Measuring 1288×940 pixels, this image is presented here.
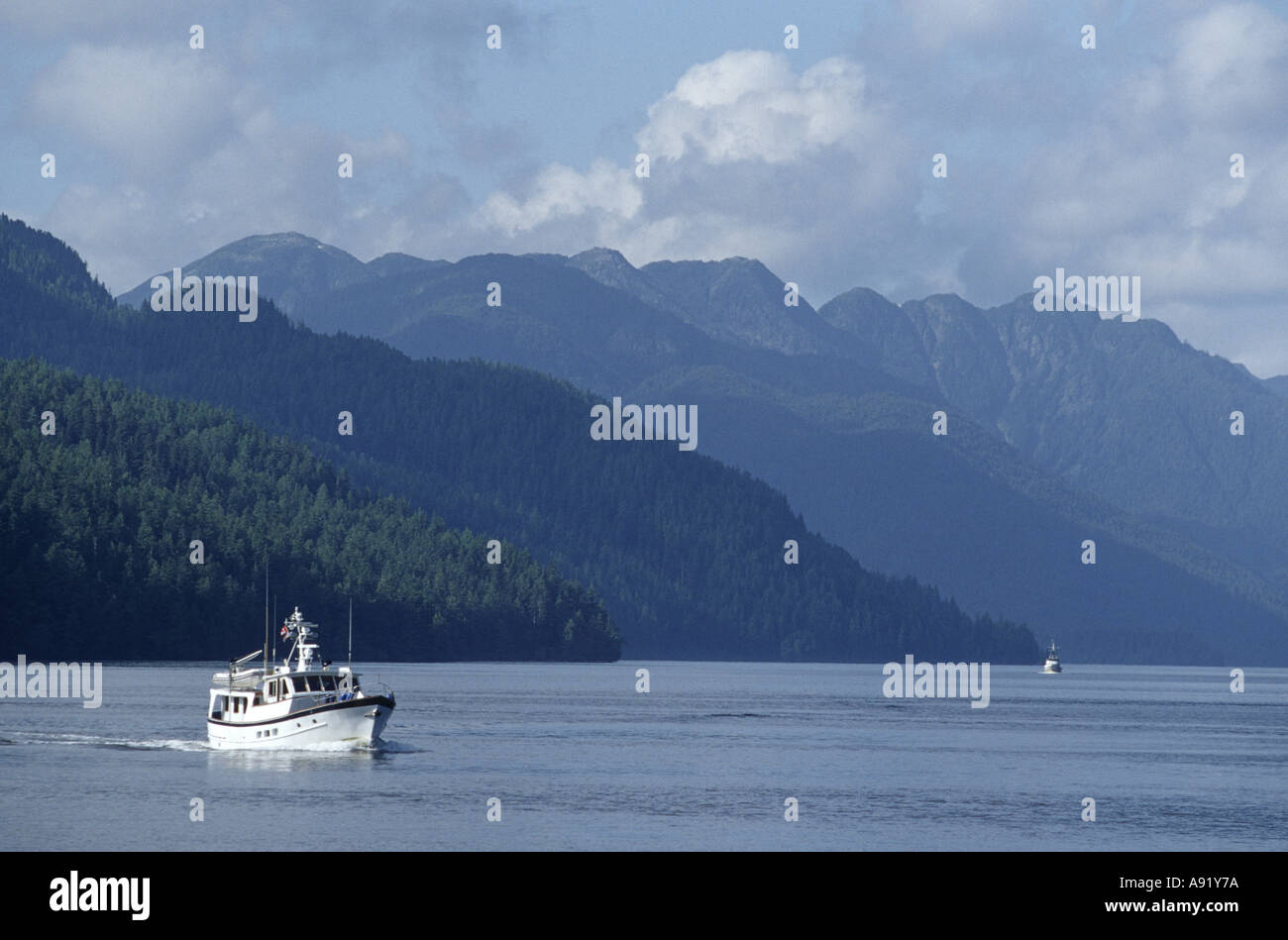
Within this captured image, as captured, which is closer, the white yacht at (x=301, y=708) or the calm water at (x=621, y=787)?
the calm water at (x=621, y=787)

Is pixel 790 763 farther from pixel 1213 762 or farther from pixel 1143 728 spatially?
pixel 1143 728

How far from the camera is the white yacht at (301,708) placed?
134 meters

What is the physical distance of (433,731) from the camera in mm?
156750

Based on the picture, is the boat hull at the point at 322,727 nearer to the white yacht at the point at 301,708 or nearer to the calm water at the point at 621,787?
the white yacht at the point at 301,708

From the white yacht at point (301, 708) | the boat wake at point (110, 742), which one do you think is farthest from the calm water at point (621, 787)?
the white yacht at point (301, 708)

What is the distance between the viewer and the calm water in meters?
95.1

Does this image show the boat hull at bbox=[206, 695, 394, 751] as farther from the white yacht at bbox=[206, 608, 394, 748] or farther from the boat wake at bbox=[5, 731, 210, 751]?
the boat wake at bbox=[5, 731, 210, 751]

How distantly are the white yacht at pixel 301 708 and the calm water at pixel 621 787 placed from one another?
5.07 feet

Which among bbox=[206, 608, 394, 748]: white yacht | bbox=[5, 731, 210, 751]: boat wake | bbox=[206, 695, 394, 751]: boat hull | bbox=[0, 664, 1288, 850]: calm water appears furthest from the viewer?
bbox=[5, 731, 210, 751]: boat wake

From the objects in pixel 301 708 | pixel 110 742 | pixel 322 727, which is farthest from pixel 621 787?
pixel 110 742

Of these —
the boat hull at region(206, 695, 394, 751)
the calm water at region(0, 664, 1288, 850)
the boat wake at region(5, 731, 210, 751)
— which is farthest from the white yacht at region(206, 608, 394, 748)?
the boat wake at region(5, 731, 210, 751)

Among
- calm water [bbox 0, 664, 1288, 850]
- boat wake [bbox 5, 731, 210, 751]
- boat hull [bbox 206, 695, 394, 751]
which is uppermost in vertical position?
boat hull [bbox 206, 695, 394, 751]
